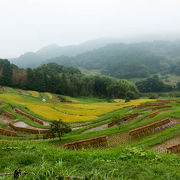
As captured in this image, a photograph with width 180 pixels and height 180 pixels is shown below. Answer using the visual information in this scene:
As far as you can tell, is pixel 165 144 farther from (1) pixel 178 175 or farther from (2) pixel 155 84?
(2) pixel 155 84

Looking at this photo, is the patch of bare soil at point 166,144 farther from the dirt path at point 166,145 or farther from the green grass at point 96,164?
the green grass at point 96,164

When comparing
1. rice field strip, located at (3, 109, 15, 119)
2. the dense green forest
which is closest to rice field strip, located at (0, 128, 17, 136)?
rice field strip, located at (3, 109, 15, 119)

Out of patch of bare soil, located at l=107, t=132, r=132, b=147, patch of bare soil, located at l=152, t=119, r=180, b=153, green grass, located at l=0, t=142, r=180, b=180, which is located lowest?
patch of bare soil, located at l=107, t=132, r=132, b=147

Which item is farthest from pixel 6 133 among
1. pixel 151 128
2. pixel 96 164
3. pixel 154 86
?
pixel 154 86

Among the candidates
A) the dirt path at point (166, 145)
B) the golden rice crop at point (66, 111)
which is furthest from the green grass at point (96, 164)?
the golden rice crop at point (66, 111)

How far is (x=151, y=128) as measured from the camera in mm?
15258

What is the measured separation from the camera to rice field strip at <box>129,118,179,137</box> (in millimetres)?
14516

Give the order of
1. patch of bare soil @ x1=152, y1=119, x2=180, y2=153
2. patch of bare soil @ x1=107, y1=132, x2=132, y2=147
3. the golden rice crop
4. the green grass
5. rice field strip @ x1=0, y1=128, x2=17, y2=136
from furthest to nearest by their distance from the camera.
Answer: the golden rice crop, rice field strip @ x1=0, y1=128, x2=17, y2=136, patch of bare soil @ x1=107, y1=132, x2=132, y2=147, patch of bare soil @ x1=152, y1=119, x2=180, y2=153, the green grass

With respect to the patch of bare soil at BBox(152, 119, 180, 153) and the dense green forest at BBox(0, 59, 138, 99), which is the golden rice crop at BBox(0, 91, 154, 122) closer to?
the patch of bare soil at BBox(152, 119, 180, 153)

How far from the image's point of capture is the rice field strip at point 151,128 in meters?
14.5

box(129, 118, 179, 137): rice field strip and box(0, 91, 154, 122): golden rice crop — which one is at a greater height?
→ box(129, 118, 179, 137): rice field strip

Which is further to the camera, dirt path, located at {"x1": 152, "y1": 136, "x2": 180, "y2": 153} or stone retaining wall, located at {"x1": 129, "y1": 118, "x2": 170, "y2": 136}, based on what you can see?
stone retaining wall, located at {"x1": 129, "y1": 118, "x2": 170, "y2": 136}

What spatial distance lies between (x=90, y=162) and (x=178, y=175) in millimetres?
3666

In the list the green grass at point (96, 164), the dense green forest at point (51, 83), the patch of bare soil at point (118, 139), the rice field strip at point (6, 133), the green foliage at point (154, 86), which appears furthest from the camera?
the green foliage at point (154, 86)
